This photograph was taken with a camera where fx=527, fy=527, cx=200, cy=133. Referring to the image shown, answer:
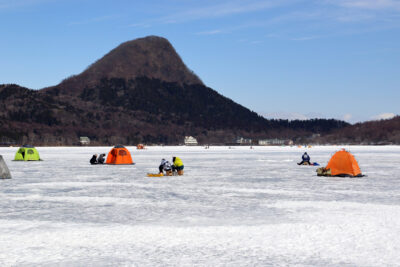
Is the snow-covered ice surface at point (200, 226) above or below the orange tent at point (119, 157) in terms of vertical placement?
below

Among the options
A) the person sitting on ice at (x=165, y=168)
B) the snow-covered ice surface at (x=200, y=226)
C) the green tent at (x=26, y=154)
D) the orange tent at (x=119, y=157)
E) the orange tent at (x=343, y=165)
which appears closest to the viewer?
the snow-covered ice surface at (x=200, y=226)

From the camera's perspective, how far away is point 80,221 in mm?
13805

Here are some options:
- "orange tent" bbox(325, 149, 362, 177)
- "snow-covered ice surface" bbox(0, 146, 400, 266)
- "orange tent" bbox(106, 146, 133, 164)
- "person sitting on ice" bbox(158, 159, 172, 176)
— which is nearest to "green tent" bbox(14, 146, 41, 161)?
"orange tent" bbox(106, 146, 133, 164)

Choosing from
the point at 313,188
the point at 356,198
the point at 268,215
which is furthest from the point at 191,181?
the point at 268,215

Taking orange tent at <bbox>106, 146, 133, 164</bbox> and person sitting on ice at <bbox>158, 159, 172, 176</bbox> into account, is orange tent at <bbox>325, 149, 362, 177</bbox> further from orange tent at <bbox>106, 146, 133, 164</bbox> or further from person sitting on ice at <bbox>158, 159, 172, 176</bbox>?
orange tent at <bbox>106, 146, 133, 164</bbox>

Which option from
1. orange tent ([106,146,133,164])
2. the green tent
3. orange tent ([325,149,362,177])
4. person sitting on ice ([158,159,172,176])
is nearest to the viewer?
orange tent ([325,149,362,177])

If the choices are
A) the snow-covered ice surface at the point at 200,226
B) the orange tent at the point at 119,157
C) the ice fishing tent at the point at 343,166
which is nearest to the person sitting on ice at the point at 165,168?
the snow-covered ice surface at the point at 200,226

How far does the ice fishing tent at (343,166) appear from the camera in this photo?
95.7 ft

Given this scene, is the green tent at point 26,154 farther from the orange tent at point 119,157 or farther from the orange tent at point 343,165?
the orange tent at point 343,165

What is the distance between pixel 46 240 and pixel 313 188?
13.9 meters

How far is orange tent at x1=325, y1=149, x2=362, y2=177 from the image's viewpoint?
95.7ft

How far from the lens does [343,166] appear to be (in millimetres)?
29500

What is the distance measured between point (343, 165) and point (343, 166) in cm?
6

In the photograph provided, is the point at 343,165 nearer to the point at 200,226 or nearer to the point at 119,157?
the point at 200,226
